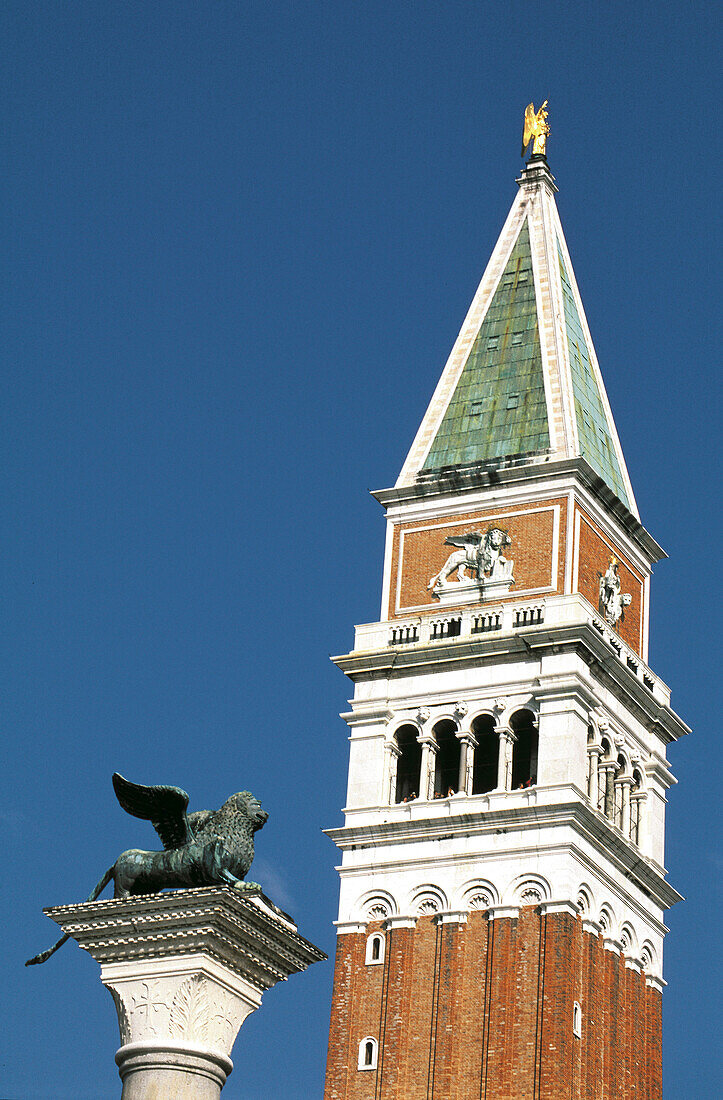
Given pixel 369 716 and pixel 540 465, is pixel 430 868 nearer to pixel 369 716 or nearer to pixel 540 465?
pixel 369 716

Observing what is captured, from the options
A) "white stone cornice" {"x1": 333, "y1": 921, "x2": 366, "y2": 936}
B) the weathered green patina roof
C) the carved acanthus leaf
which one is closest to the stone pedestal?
the carved acanthus leaf

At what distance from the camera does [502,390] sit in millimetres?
59719

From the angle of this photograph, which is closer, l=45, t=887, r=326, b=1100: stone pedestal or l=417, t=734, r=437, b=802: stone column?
l=45, t=887, r=326, b=1100: stone pedestal

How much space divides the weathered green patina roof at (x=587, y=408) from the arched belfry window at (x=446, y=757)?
28.4 ft

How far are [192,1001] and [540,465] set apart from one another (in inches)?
1614

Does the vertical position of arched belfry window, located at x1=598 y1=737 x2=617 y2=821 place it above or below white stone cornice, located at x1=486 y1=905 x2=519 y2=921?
above

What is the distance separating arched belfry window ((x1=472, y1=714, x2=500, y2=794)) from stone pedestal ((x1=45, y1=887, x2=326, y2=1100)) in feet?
122

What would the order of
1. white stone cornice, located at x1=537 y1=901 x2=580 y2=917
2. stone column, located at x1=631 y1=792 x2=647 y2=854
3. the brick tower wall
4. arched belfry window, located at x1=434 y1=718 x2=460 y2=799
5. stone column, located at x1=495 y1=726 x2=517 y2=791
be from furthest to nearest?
stone column, located at x1=631 y1=792 x2=647 y2=854, arched belfry window, located at x1=434 y1=718 x2=460 y2=799, stone column, located at x1=495 y1=726 x2=517 y2=791, white stone cornice, located at x1=537 y1=901 x2=580 y2=917, the brick tower wall

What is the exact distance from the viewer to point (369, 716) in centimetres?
5525

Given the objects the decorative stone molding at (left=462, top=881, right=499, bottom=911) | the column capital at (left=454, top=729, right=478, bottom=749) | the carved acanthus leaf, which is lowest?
the carved acanthus leaf

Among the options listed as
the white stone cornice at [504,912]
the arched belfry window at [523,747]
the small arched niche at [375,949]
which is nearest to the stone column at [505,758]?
the arched belfry window at [523,747]

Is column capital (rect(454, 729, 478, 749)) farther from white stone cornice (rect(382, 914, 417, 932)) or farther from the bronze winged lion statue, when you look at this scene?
the bronze winged lion statue

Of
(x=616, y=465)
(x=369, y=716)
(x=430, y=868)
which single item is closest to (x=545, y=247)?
(x=616, y=465)

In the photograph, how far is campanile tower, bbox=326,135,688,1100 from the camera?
50.4 meters
